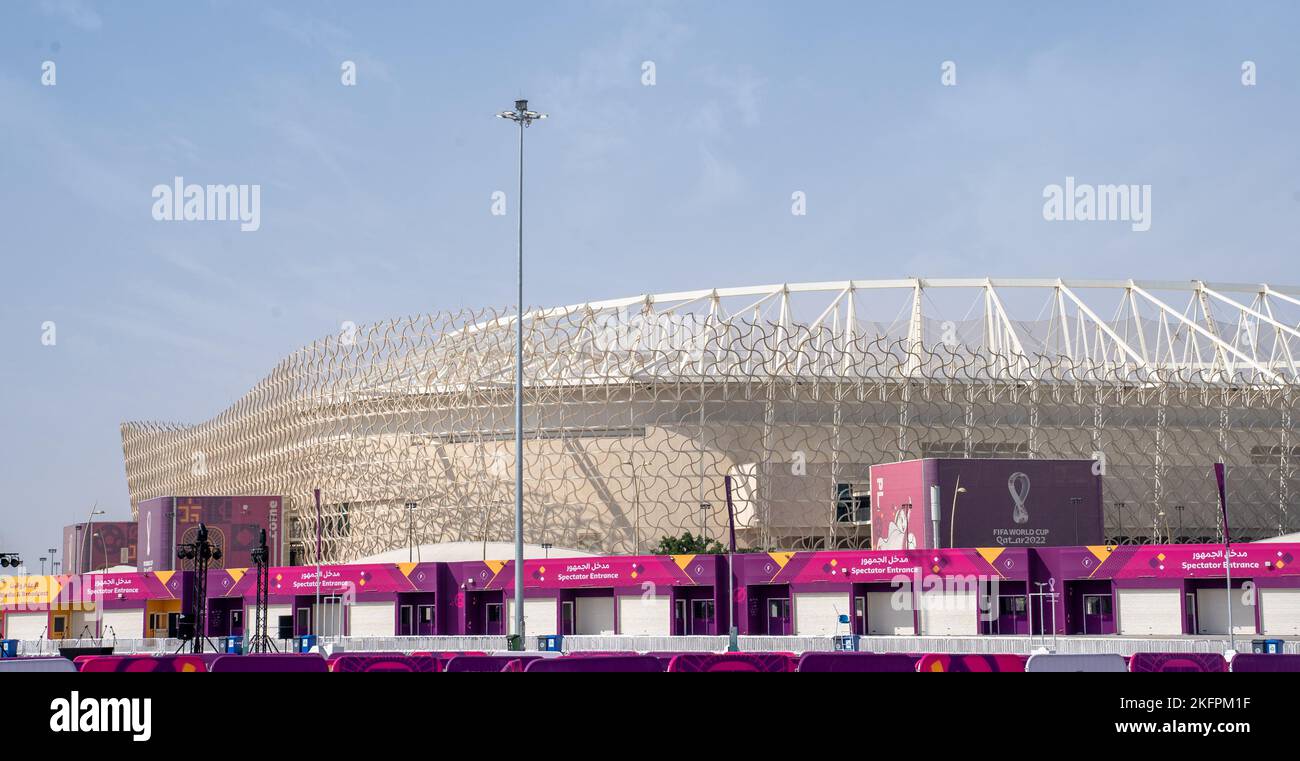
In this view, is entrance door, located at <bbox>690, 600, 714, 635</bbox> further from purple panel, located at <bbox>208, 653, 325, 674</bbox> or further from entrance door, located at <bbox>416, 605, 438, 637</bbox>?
purple panel, located at <bbox>208, 653, 325, 674</bbox>

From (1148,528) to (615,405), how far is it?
103ft

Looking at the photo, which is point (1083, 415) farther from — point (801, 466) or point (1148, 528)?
point (801, 466)

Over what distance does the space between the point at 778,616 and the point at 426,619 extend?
14093 mm

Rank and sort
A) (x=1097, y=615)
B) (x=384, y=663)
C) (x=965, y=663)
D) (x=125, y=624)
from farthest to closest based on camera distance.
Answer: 1. (x=125, y=624)
2. (x=1097, y=615)
3. (x=384, y=663)
4. (x=965, y=663)

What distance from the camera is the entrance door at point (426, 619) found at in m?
54.5

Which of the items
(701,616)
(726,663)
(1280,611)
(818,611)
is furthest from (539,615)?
(726,663)

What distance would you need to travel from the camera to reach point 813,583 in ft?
162

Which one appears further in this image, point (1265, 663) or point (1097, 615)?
point (1097, 615)

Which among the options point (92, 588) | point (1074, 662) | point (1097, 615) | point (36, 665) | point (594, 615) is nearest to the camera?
point (36, 665)

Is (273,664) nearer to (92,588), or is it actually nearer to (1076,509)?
(1076,509)

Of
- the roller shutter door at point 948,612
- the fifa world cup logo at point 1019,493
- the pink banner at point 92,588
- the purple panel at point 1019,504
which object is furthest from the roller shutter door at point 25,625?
the fifa world cup logo at point 1019,493

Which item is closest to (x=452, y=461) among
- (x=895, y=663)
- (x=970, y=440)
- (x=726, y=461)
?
(x=726, y=461)

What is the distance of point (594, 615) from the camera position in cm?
5262

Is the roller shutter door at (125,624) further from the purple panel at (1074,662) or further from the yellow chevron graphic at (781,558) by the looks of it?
the purple panel at (1074,662)
